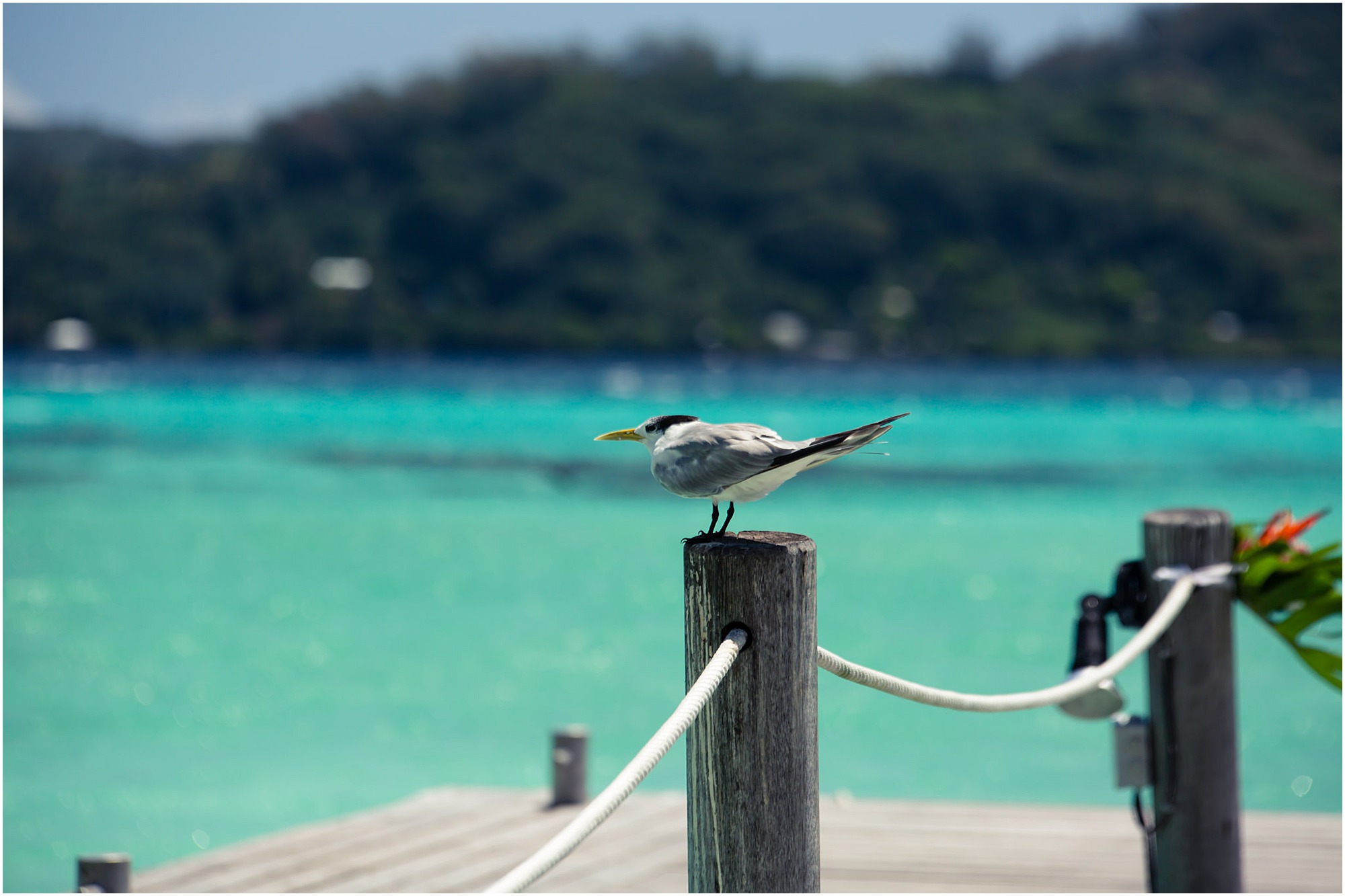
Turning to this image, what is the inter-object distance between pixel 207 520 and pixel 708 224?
196 feet

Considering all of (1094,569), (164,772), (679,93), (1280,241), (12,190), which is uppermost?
(679,93)

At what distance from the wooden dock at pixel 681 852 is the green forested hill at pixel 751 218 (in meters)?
68.3

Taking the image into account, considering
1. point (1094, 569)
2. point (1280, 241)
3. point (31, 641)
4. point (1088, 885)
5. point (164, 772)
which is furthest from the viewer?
point (1280, 241)

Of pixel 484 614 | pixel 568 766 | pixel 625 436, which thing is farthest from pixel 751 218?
pixel 625 436

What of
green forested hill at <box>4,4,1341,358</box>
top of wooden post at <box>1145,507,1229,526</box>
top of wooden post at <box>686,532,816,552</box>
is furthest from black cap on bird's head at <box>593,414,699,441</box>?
green forested hill at <box>4,4,1341,358</box>

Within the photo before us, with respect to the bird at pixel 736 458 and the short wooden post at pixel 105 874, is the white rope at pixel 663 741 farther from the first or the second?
the short wooden post at pixel 105 874

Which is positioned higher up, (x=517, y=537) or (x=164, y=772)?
(x=517, y=537)

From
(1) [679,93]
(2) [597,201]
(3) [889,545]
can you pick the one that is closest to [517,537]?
(3) [889,545]

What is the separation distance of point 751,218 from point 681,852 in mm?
74157

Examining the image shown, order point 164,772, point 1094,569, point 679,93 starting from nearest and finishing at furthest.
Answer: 1. point 164,772
2. point 1094,569
3. point 679,93

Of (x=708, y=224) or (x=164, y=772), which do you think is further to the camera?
(x=708, y=224)

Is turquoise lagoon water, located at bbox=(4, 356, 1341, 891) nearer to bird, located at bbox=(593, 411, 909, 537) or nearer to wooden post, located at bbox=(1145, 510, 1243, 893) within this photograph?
wooden post, located at bbox=(1145, 510, 1243, 893)

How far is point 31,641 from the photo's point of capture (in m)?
11.9

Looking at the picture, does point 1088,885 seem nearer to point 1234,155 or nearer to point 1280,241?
point 1280,241
